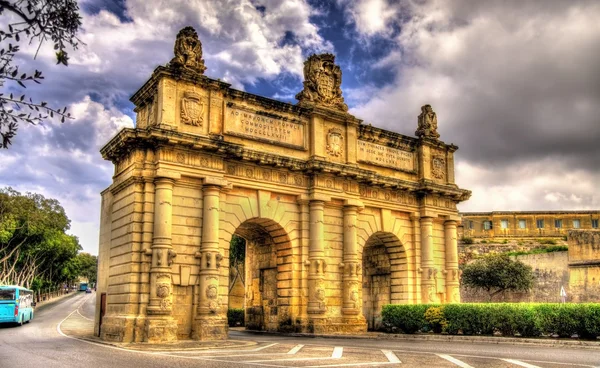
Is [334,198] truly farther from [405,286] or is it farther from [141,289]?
[141,289]

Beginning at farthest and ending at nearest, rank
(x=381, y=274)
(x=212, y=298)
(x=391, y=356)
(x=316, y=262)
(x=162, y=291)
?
(x=381, y=274)
(x=316, y=262)
(x=212, y=298)
(x=162, y=291)
(x=391, y=356)

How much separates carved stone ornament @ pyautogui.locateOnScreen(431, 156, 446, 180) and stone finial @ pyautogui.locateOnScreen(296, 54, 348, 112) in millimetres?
6229

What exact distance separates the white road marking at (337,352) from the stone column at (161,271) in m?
5.80

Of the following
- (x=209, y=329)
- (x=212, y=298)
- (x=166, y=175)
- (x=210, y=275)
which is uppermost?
(x=166, y=175)

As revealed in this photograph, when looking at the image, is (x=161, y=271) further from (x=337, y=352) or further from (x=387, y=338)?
(x=387, y=338)

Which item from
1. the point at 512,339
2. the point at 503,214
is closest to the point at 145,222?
the point at 512,339

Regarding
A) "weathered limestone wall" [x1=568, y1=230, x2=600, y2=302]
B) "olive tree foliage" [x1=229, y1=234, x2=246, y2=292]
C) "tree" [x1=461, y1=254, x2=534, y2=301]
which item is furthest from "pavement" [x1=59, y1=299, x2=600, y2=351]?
"tree" [x1=461, y1=254, x2=534, y2=301]

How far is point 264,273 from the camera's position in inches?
985

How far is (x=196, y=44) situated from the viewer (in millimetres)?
21547

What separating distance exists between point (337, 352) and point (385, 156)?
14046 mm

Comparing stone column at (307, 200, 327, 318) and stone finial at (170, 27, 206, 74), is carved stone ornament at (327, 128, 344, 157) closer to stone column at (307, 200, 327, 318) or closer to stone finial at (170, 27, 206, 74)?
stone column at (307, 200, 327, 318)

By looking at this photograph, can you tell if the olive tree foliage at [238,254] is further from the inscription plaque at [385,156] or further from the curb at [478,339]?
the curb at [478,339]

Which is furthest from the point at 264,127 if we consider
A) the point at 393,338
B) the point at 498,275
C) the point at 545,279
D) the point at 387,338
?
the point at 545,279

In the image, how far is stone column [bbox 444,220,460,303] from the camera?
90.8 feet
